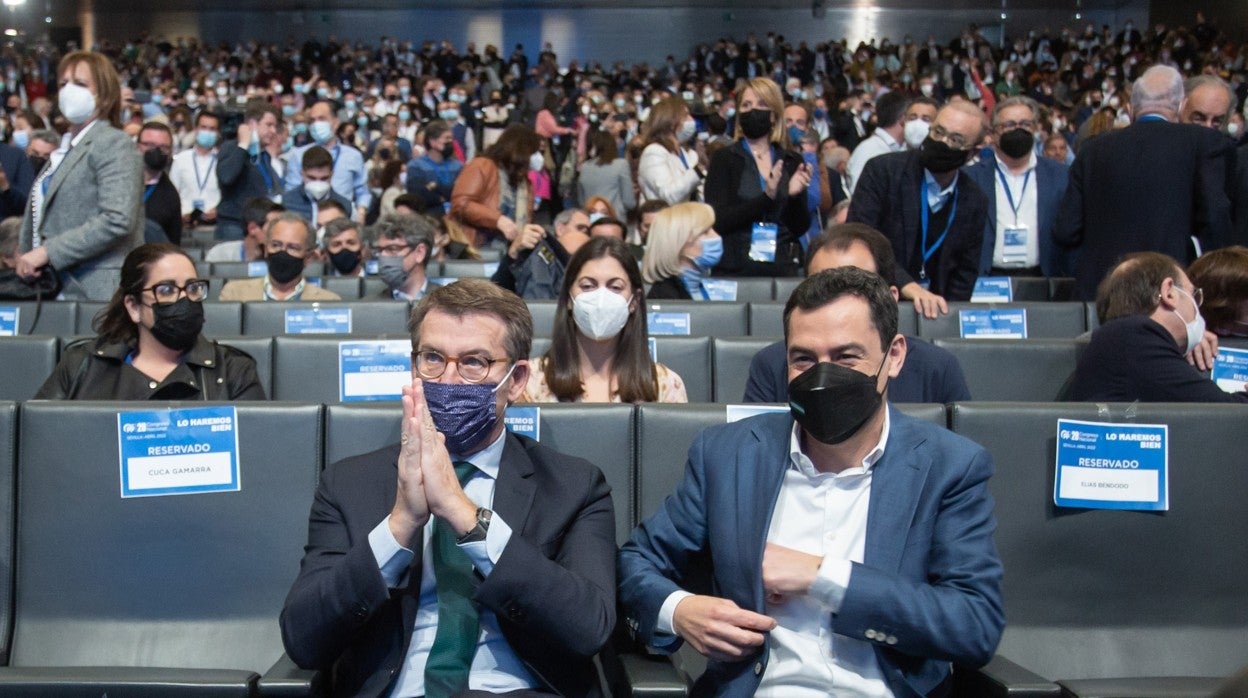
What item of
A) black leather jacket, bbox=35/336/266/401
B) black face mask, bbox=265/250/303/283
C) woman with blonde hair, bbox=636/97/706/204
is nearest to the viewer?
black leather jacket, bbox=35/336/266/401

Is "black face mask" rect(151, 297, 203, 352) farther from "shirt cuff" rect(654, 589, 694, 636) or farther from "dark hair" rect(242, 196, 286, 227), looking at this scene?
"dark hair" rect(242, 196, 286, 227)

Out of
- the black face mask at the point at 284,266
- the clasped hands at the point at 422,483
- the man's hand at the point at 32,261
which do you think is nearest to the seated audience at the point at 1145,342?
the clasped hands at the point at 422,483


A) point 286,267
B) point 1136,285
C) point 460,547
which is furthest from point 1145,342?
point 286,267

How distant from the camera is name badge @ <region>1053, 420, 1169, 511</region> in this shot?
267 cm

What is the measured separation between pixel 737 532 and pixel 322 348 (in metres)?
2.21

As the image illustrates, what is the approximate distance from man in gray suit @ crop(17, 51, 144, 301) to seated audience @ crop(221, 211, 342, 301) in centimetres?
71

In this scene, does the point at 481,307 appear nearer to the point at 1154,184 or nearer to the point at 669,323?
the point at 669,323

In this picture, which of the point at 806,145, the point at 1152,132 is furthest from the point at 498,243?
the point at 1152,132

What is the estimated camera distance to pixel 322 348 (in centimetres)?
398

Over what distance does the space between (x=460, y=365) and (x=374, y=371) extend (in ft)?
5.36

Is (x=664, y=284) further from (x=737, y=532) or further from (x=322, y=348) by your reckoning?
(x=737, y=532)

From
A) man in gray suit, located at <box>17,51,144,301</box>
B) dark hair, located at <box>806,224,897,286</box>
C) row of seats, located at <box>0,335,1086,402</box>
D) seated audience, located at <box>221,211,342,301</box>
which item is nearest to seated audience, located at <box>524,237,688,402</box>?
row of seats, located at <box>0,335,1086,402</box>

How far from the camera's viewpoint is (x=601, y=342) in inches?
141

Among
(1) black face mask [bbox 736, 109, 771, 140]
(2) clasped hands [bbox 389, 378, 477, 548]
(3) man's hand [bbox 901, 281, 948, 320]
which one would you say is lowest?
(2) clasped hands [bbox 389, 378, 477, 548]
